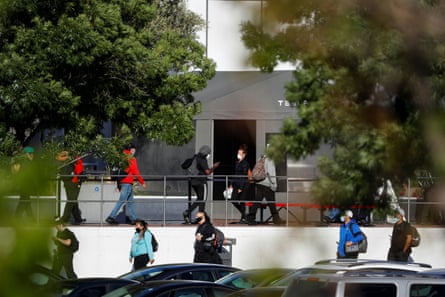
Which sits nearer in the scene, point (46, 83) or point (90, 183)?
point (46, 83)

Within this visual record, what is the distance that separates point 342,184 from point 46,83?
15.0 metres

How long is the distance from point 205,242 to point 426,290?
9.41 meters

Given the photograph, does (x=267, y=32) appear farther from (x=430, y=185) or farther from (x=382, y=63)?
(x=430, y=185)

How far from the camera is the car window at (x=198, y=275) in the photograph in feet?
48.7

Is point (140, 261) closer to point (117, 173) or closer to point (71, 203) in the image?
point (117, 173)

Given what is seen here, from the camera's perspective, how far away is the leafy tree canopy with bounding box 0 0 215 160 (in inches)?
656

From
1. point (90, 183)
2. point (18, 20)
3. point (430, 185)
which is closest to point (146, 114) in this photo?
point (90, 183)

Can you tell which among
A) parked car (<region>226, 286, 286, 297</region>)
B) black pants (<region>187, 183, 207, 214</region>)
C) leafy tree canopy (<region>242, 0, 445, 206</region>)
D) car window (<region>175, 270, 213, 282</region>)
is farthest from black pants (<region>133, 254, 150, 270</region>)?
leafy tree canopy (<region>242, 0, 445, 206</region>)

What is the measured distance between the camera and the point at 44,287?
73.0 inches

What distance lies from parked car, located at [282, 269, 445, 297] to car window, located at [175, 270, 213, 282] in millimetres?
6702

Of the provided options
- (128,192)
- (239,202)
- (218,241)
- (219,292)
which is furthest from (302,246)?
(128,192)

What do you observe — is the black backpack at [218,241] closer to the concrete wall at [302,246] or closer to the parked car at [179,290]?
the parked car at [179,290]

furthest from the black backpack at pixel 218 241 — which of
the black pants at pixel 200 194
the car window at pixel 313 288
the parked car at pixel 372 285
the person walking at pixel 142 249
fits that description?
the car window at pixel 313 288

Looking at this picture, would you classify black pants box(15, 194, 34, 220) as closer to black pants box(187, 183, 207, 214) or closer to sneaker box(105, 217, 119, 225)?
black pants box(187, 183, 207, 214)
